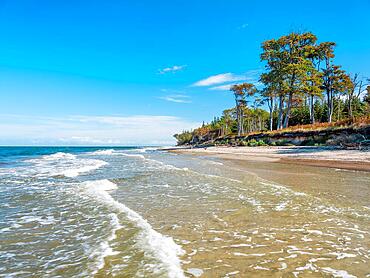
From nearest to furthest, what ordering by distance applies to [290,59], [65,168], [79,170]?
[79,170]
[65,168]
[290,59]

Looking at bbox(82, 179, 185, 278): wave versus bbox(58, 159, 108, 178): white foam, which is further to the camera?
bbox(58, 159, 108, 178): white foam

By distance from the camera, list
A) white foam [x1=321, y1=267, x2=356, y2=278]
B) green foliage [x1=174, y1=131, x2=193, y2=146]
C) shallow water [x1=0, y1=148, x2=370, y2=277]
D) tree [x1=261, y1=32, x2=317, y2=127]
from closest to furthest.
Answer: white foam [x1=321, y1=267, x2=356, y2=278]
shallow water [x1=0, y1=148, x2=370, y2=277]
tree [x1=261, y1=32, x2=317, y2=127]
green foliage [x1=174, y1=131, x2=193, y2=146]

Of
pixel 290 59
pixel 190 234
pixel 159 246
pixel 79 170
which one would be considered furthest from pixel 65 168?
pixel 290 59

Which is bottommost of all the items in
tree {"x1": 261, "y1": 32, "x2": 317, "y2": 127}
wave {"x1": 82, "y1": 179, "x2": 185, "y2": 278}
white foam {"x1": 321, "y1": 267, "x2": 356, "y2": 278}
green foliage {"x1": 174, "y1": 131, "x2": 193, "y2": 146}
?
wave {"x1": 82, "y1": 179, "x2": 185, "y2": 278}

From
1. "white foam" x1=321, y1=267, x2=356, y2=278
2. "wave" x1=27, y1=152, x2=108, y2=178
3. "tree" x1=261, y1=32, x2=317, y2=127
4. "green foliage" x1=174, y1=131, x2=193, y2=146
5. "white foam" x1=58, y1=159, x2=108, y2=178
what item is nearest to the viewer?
"white foam" x1=321, y1=267, x2=356, y2=278

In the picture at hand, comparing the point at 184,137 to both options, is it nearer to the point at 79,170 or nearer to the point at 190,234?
the point at 79,170

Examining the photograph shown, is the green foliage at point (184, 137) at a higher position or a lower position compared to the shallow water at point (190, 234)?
higher

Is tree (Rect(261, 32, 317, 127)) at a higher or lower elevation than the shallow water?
higher

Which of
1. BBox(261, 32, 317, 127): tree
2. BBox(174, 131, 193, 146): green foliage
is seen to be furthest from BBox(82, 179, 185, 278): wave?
BBox(174, 131, 193, 146): green foliage

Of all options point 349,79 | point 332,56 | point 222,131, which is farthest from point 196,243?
point 222,131

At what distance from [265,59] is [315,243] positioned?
130 ft

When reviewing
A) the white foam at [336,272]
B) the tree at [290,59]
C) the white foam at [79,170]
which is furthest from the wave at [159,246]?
the tree at [290,59]

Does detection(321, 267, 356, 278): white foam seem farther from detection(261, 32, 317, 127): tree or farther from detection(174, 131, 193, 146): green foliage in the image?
detection(174, 131, 193, 146): green foliage

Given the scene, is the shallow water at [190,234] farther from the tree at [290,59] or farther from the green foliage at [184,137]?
the green foliage at [184,137]
